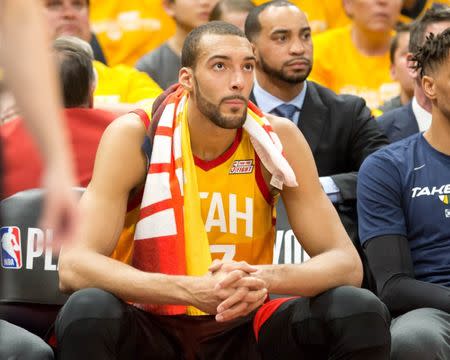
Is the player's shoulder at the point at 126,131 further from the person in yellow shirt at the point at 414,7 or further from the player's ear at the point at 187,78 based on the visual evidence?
the person in yellow shirt at the point at 414,7

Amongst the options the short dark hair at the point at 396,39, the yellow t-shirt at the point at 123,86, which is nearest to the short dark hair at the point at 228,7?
the yellow t-shirt at the point at 123,86

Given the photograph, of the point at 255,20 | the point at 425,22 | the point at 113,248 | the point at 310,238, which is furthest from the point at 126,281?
the point at 425,22

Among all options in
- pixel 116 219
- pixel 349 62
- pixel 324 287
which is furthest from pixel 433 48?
pixel 349 62

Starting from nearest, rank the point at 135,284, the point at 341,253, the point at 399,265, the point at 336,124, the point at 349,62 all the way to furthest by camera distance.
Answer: the point at 135,284
the point at 341,253
the point at 399,265
the point at 336,124
the point at 349,62

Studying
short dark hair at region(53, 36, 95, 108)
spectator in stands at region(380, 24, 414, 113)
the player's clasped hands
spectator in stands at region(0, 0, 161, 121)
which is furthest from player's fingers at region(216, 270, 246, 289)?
spectator in stands at region(380, 24, 414, 113)

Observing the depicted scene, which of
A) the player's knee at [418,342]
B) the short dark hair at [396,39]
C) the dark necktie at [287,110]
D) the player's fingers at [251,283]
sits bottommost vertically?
the player's knee at [418,342]

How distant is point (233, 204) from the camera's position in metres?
3.47

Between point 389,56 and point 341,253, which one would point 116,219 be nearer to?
point 341,253

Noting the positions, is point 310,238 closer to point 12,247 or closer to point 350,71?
point 12,247

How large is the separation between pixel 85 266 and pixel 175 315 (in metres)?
0.37

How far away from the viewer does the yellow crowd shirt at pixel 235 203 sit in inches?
136

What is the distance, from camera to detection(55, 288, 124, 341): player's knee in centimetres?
300

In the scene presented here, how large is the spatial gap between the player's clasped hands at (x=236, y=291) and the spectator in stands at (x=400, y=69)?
2786 mm

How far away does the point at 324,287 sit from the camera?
3.27m
